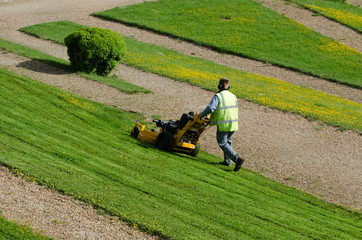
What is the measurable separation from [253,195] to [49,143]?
4.24 meters

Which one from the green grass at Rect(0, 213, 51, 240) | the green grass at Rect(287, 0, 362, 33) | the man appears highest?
the green grass at Rect(287, 0, 362, 33)

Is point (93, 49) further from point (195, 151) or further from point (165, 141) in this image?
point (195, 151)

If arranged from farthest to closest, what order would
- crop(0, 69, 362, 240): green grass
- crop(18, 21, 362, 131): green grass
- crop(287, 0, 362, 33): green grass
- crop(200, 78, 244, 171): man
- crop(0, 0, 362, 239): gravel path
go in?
crop(287, 0, 362, 33): green grass < crop(18, 21, 362, 131): green grass < crop(200, 78, 244, 171): man < crop(0, 69, 362, 240): green grass < crop(0, 0, 362, 239): gravel path

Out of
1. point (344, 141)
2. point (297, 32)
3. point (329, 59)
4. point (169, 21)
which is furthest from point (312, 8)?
point (344, 141)

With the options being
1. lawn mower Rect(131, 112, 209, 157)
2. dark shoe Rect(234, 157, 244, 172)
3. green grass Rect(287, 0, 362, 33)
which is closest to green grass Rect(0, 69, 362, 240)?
dark shoe Rect(234, 157, 244, 172)

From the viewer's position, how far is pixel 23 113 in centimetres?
A: 1197

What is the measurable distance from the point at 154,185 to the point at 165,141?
2800 mm

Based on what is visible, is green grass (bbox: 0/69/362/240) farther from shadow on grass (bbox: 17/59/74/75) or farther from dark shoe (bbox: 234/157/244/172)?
shadow on grass (bbox: 17/59/74/75)

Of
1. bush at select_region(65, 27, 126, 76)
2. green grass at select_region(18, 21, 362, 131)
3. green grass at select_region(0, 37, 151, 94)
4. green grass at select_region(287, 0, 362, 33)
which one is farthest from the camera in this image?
green grass at select_region(287, 0, 362, 33)

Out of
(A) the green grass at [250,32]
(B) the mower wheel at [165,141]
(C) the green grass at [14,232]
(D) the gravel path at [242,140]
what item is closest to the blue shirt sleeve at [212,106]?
(B) the mower wheel at [165,141]

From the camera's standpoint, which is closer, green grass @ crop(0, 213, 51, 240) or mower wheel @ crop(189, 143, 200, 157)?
green grass @ crop(0, 213, 51, 240)

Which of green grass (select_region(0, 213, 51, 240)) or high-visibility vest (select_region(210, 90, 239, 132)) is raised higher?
high-visibility vest (select_region(210, 90, 239, 132))

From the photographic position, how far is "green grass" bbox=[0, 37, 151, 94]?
60.6ft

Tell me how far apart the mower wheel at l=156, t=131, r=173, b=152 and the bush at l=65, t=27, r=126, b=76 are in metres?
8.07
